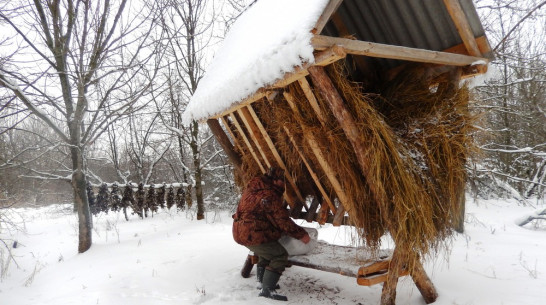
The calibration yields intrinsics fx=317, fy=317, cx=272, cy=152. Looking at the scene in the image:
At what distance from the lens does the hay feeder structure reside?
7.82 ft

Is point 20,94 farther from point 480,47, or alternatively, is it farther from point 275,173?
point 480,47

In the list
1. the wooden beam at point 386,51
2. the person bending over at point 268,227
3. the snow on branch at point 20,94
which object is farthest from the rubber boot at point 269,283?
the snow on branch at point 20,94

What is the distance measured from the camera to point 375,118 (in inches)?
96.1

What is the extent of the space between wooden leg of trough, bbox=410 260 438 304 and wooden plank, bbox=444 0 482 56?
2.12 meters

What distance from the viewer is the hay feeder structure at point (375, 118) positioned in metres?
2.38

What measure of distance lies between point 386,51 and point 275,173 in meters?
1.68

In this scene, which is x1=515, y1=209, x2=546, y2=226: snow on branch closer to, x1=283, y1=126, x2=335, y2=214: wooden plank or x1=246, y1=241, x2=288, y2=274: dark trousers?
x1=283, y1=126, x2=335, y2=214: wooden plank

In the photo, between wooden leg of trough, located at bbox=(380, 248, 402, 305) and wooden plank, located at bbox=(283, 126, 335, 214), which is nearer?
wooden leg of trough, located at bbox=(380, 248, 402, 305)

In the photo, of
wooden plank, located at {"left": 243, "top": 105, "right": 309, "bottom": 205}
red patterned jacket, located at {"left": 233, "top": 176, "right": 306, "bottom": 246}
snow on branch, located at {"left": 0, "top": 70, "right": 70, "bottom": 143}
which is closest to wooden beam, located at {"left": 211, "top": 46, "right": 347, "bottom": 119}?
wooden plank, located at {"left": 243, "top": 105, "right": 309, "bottom": 205}

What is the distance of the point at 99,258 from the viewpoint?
509cm

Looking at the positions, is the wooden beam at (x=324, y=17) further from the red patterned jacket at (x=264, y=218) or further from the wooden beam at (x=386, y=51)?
the red patterned jacket at (x=264, y=218)

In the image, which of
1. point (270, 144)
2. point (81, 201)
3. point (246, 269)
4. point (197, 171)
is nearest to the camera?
point (270, 144)

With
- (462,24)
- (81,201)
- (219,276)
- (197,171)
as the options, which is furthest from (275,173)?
(197,171)

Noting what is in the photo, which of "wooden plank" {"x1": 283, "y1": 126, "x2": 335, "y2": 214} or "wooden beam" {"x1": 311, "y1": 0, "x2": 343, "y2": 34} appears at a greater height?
"wooden beam" {"x1": 311, "y1": 0, "x2": 343, "y2": 34}
